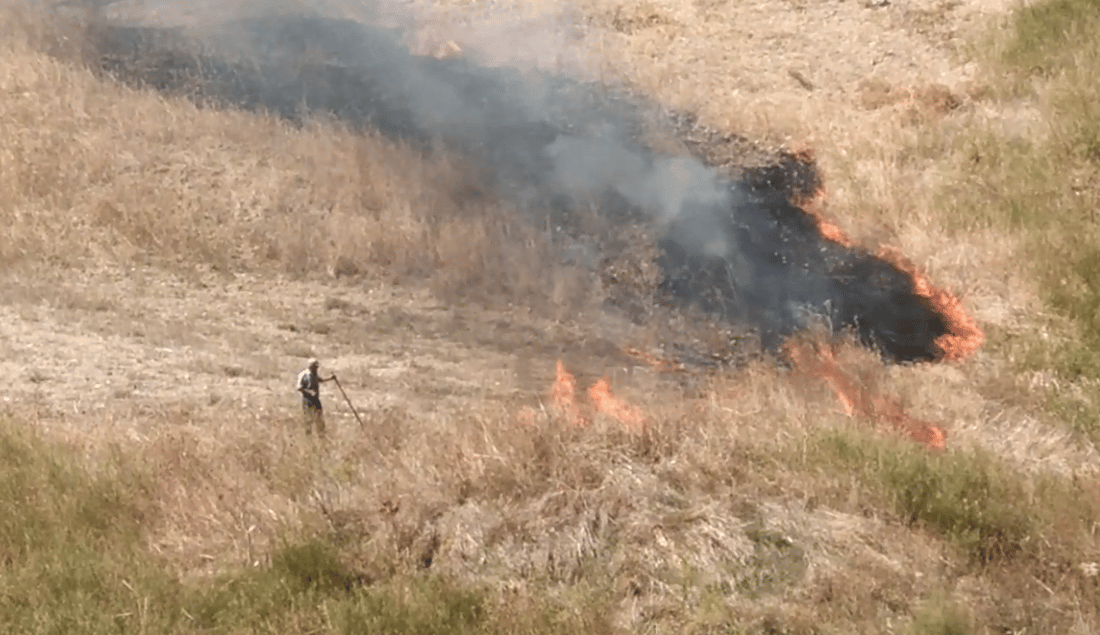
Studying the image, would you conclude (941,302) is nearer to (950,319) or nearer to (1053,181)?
(950,319)

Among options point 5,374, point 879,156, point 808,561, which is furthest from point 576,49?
point 808,561

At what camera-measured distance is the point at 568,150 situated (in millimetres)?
17031

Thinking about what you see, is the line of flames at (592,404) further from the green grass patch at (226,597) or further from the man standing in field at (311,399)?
the green grass patch at (226,597)

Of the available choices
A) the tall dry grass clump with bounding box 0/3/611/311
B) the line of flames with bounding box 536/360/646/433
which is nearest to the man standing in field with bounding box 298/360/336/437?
the line of flames with bounding box 536/360/646/433

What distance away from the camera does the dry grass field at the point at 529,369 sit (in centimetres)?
707

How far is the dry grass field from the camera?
707cm

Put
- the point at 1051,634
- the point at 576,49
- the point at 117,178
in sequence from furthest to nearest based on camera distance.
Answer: the point at 576,49
the point at 117,178
the point at 1051,634

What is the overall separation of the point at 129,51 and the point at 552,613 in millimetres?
16951

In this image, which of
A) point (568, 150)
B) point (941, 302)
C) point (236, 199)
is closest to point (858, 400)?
point (941, 302)

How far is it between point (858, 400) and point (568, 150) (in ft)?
26.4

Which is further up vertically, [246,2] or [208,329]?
[246,2]

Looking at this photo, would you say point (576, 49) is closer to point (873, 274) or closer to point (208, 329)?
point (873, 274)

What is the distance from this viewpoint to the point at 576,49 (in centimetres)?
2067

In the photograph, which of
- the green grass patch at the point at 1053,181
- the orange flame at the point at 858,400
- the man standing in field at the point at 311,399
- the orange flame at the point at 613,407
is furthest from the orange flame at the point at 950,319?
the man standing in field at the point at 311,399
